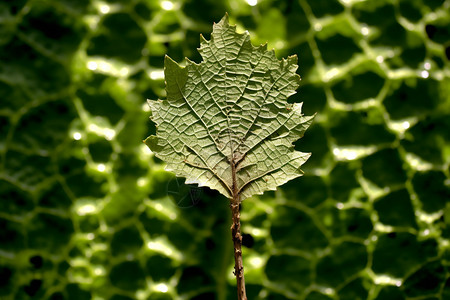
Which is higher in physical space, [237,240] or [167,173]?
[167,173]

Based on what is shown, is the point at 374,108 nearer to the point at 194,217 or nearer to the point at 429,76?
the point at 429,76

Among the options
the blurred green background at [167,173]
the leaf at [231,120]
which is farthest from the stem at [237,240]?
the blurred green background at [167,173]

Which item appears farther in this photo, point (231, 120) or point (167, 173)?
point (167, 173)

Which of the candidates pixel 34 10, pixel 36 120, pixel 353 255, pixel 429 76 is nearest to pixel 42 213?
pixel 36 120

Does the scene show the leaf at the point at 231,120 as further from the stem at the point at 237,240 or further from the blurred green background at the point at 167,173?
the blurred green background at the point at 167,173

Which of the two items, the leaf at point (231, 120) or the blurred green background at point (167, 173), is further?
the blurred green background at point (167, 173)

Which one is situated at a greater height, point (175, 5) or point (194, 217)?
point (175, 5)
